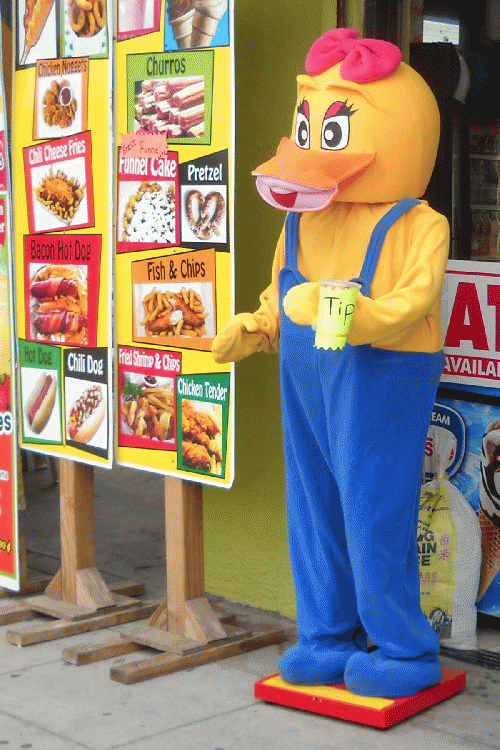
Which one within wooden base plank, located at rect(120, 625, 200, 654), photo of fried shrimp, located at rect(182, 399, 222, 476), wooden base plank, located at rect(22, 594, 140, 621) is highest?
photo of fried shrimp, located at rect(182, 399, 222, 476)

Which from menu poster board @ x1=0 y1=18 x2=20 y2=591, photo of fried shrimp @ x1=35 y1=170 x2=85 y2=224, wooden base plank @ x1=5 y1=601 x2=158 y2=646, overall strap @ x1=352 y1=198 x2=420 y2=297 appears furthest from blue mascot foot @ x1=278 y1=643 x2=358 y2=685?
photo of fried shrimp @ x1=35 y1=170 x2=85 y2=224

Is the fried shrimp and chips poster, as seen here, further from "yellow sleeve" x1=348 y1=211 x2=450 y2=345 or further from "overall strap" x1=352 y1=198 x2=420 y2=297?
"yellow sleeve" x1=348 y1=211 x2=450 y2=345

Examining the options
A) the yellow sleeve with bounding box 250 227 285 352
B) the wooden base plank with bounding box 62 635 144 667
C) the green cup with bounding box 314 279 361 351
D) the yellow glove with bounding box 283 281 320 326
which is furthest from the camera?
the wooden base plank with bounding box 62 635 144 667

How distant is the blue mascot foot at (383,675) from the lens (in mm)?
3637

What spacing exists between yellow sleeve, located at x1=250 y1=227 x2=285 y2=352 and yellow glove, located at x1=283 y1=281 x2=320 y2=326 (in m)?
0.45

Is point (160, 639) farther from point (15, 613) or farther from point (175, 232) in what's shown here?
point (175, 232)

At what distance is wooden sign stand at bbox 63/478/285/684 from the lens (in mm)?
4289

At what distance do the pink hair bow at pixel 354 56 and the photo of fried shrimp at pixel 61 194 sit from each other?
126 cm

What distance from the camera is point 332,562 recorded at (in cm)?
379

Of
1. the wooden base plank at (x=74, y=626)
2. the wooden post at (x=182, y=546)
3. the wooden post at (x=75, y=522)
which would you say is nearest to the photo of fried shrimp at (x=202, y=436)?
the wooden post at (x=182, y=546)

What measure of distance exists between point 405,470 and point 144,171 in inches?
59.9

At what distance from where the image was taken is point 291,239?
375 cm

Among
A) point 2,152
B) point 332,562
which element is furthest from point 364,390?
point 2,152

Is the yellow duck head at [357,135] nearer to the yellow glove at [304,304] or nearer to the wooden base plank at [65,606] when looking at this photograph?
the yellow glove at [304,304]
